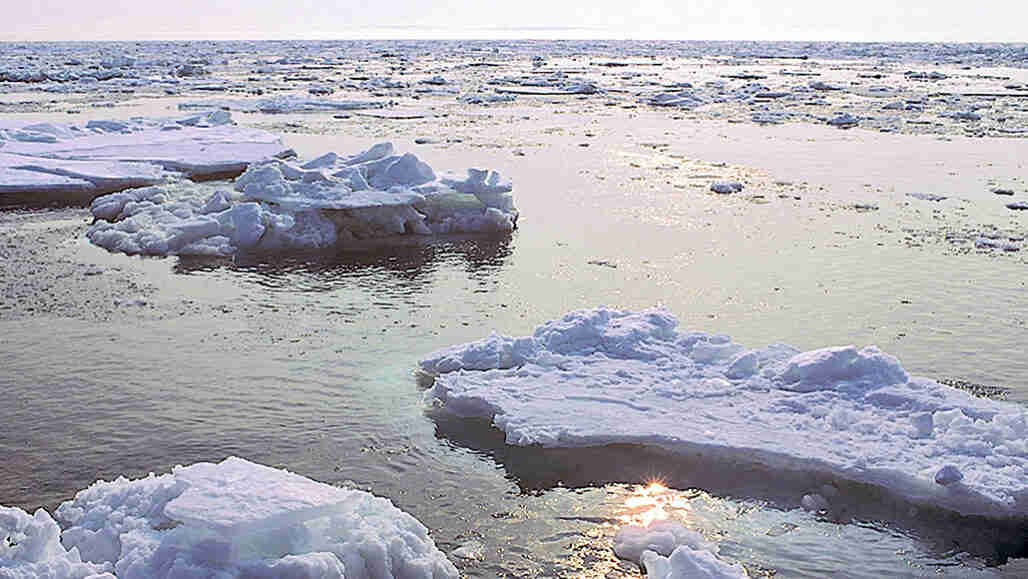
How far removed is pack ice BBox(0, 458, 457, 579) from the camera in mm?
4215

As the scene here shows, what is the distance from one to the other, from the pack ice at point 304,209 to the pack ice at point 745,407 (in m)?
4.85

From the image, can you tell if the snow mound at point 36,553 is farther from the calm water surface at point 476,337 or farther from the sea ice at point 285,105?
the sea ice at point 285,105

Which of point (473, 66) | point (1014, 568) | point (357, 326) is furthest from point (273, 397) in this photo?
point (473, 66)

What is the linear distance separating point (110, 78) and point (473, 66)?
22.5 metres

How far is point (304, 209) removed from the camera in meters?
12.1

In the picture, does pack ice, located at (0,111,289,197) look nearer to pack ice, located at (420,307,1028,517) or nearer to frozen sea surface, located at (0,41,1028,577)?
frozen sea surface, located at (0,41,1028,577)

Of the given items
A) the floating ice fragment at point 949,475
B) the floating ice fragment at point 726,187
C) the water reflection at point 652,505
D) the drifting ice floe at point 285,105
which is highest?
the floating ice fragment at point 726,187

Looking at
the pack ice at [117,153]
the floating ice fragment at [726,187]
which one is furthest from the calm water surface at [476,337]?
the pack ice at [117,153]

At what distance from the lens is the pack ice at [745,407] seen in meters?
5.75

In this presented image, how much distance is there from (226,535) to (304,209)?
8097mm

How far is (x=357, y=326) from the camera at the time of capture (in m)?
8.96

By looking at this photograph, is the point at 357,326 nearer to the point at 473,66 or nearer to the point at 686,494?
the point at 686,494

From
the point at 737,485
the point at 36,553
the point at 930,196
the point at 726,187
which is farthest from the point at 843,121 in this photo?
the point at 36,553

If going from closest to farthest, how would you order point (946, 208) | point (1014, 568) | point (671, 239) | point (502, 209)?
point (1014, 568) < point (671, 239) < point (502, 209) < point (946, 208)
